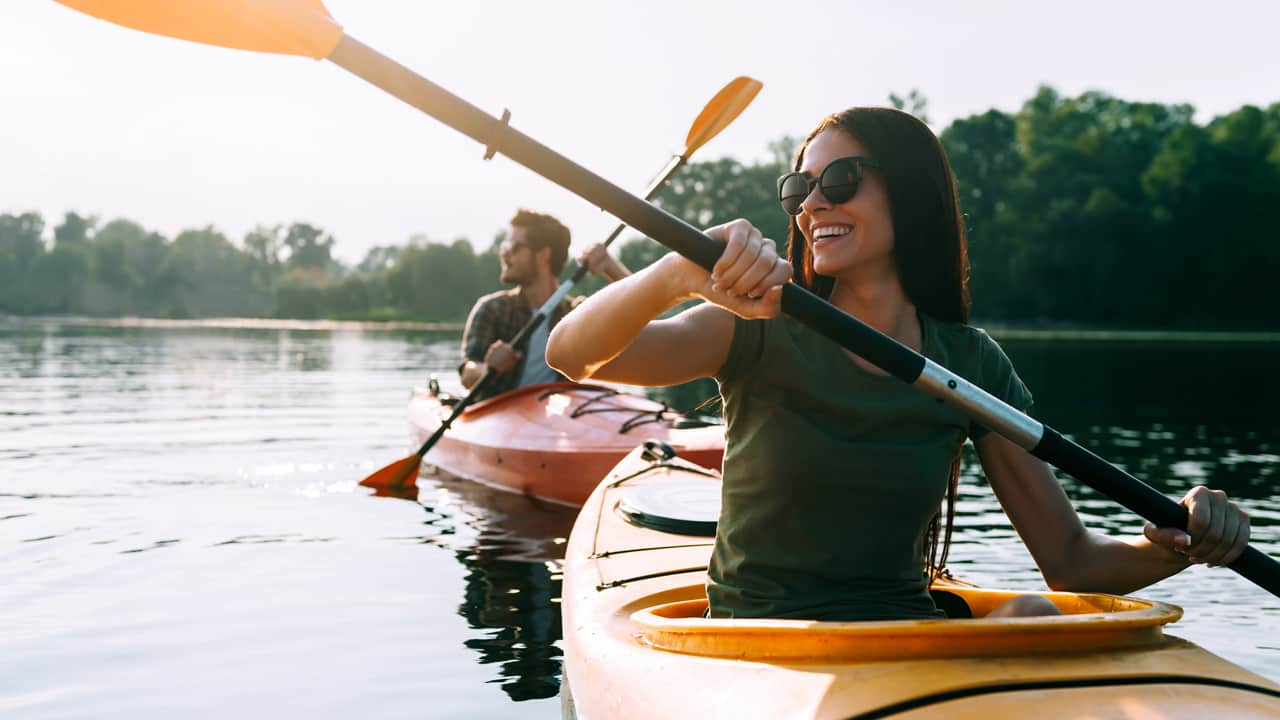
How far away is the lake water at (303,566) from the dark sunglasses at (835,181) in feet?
7.89

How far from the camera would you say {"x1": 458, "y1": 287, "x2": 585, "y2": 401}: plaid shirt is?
8.87m

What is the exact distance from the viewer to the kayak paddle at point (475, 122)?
2154mm

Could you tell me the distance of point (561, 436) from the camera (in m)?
7.66

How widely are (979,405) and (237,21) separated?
1.69m

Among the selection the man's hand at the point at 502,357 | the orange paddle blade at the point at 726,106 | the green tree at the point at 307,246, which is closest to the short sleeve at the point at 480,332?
the man's hand at the point at 502,357

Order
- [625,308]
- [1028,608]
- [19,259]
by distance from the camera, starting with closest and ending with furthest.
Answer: [625,308]
[1028,608]
[19,259]

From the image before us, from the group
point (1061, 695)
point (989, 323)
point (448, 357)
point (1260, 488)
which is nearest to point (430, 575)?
point (1061, 695)

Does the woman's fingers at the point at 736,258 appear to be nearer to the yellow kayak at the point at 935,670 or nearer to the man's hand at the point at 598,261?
the yellow kayak at the point at 935,670

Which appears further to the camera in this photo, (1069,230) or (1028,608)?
(1069,230)

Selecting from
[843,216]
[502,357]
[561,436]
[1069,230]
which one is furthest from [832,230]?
[1069,230]

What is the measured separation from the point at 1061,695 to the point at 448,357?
27.8 m

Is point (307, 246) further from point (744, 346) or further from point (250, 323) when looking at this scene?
point (744, 346)

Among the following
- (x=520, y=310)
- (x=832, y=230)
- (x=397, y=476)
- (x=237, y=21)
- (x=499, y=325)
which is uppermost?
(x=237, y=21)

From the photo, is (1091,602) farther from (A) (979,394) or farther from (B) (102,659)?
(B) (102,659)
